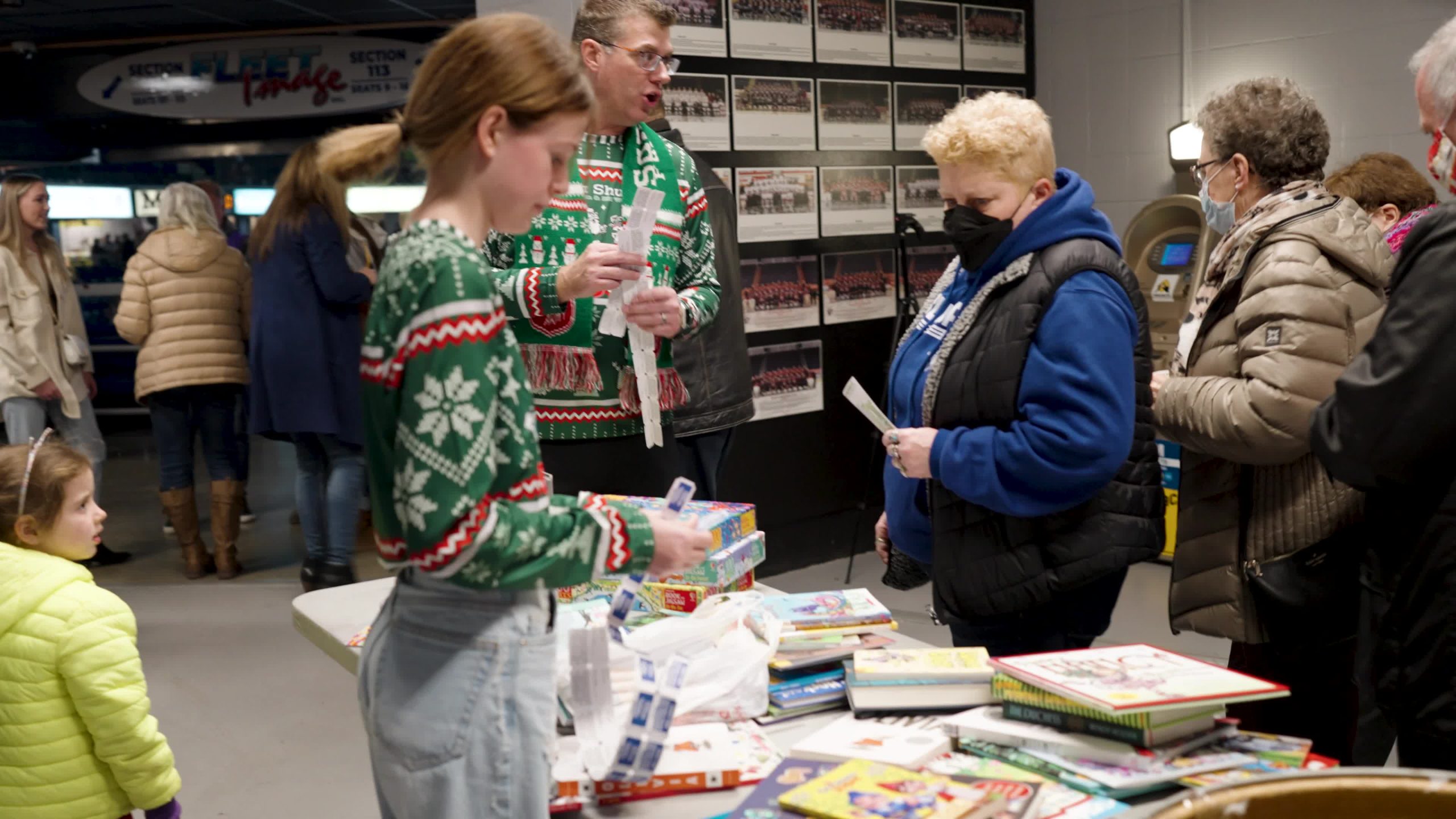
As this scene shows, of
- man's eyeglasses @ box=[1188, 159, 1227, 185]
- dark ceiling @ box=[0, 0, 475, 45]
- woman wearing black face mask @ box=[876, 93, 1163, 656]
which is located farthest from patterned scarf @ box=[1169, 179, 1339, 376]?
dark ceiling @ box=[0, 0, 475, 45]

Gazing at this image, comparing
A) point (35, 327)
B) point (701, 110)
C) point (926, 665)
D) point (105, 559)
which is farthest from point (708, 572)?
point (105, 559)

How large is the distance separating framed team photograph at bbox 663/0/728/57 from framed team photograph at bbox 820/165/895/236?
0.80m

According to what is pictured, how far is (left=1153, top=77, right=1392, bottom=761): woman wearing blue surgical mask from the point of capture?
228cm

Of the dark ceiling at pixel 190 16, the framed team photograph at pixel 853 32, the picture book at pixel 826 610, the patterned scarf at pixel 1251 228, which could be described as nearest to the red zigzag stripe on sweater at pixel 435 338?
the picture book at pixel 826 610

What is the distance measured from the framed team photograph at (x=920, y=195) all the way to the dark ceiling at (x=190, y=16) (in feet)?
15.1

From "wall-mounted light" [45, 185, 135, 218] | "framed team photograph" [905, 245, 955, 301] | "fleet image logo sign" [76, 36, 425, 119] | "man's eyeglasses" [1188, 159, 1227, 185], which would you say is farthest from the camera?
"wall-mounted light" [45, 185, 135, 218]

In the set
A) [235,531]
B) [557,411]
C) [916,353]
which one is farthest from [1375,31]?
[235,531]

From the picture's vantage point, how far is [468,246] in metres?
1.24

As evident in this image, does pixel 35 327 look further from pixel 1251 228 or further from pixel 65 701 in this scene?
pixel 1251 228

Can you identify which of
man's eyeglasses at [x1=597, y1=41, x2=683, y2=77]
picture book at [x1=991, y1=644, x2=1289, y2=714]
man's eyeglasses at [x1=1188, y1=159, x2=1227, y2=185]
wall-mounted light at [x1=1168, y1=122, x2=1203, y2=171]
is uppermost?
wall-mounted light at [x1=1168, y1=122, x2=1203, y2=171]

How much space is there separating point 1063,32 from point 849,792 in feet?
18.1

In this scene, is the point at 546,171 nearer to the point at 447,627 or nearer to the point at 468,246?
the point at 468,246

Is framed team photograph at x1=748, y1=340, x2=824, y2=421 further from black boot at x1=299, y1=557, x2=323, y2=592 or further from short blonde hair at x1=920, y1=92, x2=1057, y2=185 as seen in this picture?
short blonde hair at x1=920, y1=92, x2=1057, y2=185

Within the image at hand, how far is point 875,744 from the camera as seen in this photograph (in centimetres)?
161
